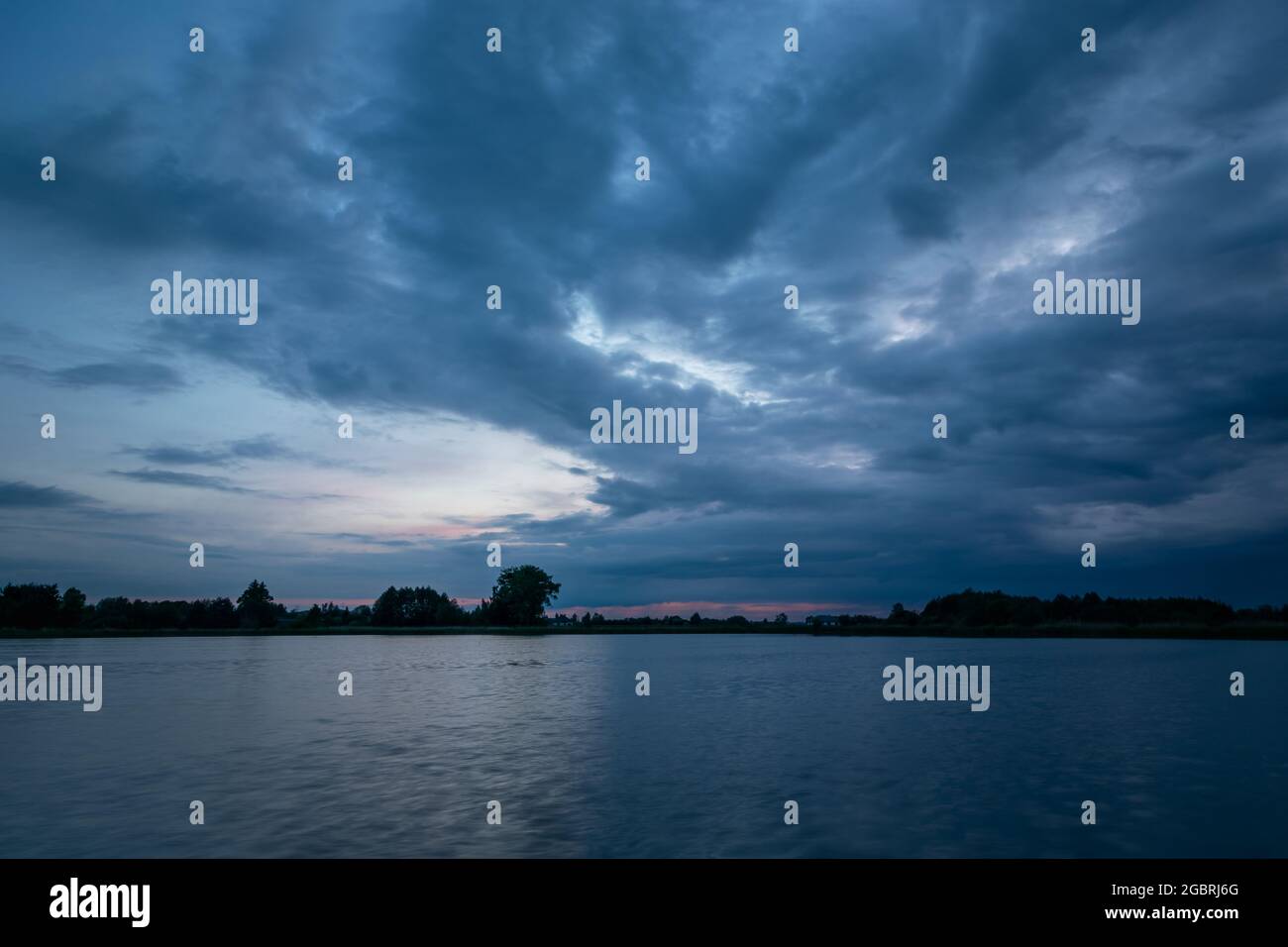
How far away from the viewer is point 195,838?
1980cm

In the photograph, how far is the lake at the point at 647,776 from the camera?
19.6 metres

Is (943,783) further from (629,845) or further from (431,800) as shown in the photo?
(431,800)

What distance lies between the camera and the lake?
19641mm

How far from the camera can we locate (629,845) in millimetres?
18734

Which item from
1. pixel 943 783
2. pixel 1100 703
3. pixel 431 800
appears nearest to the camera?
pixel 431 800

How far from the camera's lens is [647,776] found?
26734 mm

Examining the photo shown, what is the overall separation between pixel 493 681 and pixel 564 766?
41045 millimetres

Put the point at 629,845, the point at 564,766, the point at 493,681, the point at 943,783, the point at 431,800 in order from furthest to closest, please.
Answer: the point at 493,681
the point at 564,766
the point at 943,783
the point at 431,800
the point at 629,845

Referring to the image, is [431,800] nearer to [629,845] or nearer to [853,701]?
[629,845]
